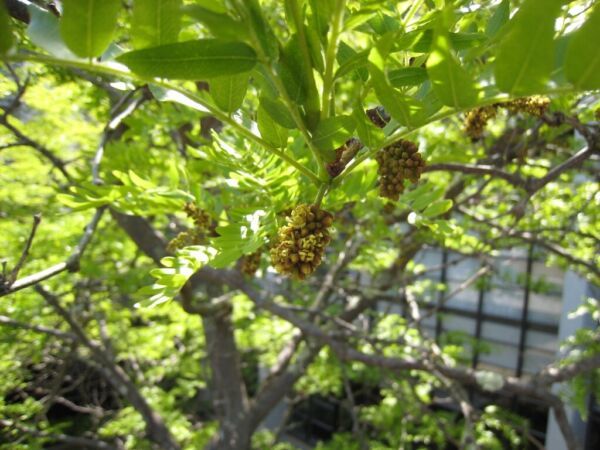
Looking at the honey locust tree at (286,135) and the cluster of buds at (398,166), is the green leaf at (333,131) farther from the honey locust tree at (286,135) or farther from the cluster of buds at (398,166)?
the cluster of buds at (398,166)

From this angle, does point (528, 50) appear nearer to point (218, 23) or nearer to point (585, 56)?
point (585, 56)

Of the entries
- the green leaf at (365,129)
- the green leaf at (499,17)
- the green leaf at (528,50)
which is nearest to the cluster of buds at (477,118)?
the green leaf at (499,17)

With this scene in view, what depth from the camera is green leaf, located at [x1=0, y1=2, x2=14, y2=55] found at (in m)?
0.58

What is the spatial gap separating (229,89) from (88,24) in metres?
0.22

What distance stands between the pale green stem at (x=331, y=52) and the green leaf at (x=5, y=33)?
0.42m

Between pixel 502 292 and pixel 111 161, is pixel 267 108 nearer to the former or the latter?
pixel 111 161

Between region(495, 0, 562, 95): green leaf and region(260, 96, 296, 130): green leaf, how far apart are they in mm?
317

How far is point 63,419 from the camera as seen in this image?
24.9ft

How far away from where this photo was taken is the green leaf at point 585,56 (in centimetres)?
56

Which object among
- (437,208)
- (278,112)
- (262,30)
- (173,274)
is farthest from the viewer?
(437,208)

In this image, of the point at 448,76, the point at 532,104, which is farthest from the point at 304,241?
the point at 532,104

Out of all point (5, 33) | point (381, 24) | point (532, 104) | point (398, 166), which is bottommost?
point (5, 33)

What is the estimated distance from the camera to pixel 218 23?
55 cm

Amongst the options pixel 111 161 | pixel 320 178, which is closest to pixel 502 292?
pixel 111 161
